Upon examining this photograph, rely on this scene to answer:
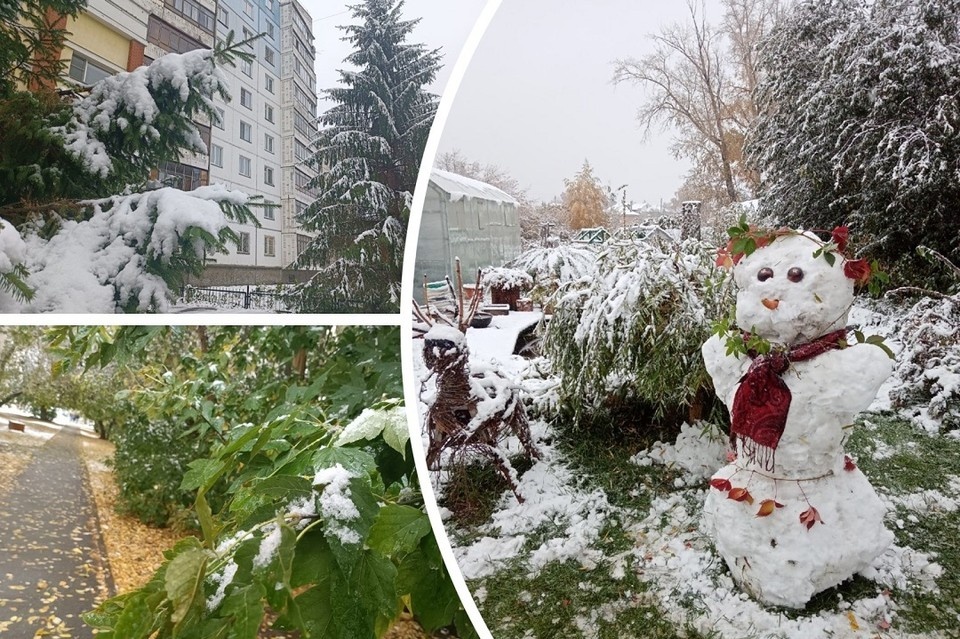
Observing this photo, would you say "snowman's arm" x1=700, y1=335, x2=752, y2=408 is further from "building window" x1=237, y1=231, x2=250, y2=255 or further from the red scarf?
"building window" x1=237, y1=231, x2=250, y2=255

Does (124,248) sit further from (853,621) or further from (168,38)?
(853,621)

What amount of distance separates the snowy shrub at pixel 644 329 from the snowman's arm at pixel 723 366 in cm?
2

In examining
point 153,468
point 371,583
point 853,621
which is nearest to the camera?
point 853,621

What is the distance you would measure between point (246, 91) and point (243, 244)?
0.23 m

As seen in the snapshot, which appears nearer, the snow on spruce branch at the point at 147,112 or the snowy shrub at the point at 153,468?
the snow on spruce branch at the point at 147,112

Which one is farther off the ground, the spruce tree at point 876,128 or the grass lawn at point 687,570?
the spruce tree at point 876,128

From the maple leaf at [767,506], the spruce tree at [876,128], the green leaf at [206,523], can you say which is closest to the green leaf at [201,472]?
the green leaf at [206,523]

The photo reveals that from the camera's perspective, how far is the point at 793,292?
540 millimetres

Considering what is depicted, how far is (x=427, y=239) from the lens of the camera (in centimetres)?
79

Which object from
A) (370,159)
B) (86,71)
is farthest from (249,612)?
(86,71)

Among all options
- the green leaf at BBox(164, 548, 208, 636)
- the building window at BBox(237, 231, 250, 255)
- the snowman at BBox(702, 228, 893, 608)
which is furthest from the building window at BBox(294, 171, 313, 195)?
the snowman at BBox(702, 228, 893, 608)

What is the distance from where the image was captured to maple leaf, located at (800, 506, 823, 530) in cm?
56

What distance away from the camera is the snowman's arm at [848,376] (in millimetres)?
536

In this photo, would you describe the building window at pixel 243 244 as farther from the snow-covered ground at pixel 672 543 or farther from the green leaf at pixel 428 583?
the green leaf at pixel 428 583
